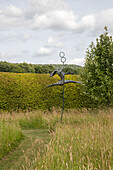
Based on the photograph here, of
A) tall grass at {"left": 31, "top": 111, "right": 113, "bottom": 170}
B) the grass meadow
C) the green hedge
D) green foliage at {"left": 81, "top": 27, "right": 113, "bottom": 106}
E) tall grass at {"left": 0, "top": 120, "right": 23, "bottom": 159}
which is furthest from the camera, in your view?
the green hedge

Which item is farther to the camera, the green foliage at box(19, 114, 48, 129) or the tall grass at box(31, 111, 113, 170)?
the green foliage at box(19, 114, 48, 129)

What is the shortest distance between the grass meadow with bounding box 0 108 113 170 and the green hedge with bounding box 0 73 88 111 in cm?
216

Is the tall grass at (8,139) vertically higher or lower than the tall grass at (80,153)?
lower

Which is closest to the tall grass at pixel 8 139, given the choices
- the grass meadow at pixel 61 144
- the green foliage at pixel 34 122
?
the grass meadow at pixel 61 144

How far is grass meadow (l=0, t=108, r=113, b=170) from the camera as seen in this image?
124 inches

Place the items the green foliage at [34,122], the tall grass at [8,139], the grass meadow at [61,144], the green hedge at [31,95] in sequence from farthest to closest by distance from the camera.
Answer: the green hedge at [31,95], the green foliage at [34,122], the tall grass at [8,139], the grass meadow at [61,144]

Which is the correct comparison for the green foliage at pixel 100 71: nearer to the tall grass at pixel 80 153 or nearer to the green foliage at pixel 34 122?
the green foliage at pixel 34 122

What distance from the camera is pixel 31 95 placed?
11141mm

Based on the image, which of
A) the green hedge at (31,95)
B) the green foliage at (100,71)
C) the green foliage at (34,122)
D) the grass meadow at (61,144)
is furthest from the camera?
the green hedge at (31,95)

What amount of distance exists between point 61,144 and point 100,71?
265 inches

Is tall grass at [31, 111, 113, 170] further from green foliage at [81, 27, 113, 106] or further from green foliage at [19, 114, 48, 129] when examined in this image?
green foliage at [81, 27, 113, 106]

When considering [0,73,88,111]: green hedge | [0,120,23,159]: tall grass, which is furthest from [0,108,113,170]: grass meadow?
[0,73,88,111]: green hedge

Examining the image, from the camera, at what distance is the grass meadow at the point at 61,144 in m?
3.16

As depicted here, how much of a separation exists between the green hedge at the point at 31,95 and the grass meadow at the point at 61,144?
2.16m
